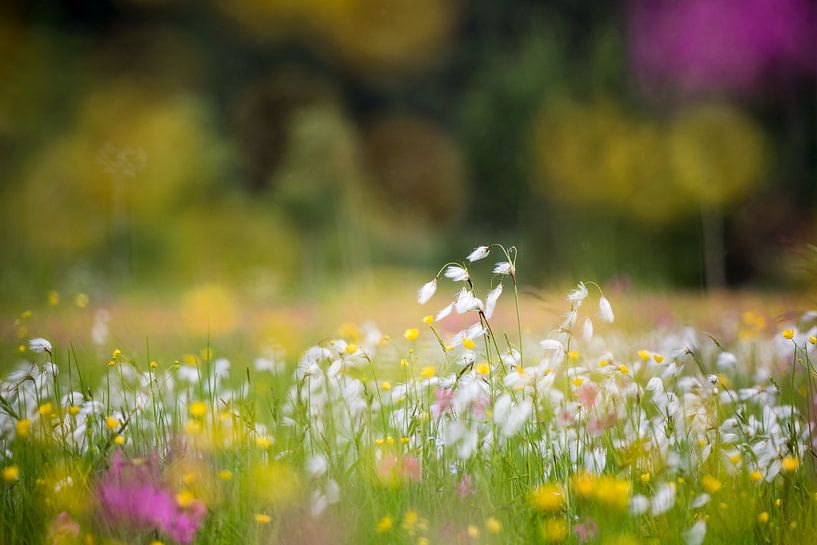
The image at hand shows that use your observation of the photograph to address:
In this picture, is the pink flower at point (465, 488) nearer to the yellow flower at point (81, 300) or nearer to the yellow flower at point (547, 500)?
the yellow flower at point (547, 500)

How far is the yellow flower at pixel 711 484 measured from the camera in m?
1.80

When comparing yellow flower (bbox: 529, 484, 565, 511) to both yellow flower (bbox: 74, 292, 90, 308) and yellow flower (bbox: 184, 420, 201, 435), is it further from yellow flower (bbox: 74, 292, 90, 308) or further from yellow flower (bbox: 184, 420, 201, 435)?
yellow flower (bbox: 74, 292, 90, 308)

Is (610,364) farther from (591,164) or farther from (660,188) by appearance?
(591,164)

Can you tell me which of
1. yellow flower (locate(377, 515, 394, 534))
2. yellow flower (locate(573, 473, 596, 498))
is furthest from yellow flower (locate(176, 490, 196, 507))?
yellow flower (locate(573, 473, 596, 498))

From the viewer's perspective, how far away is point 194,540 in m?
1.69

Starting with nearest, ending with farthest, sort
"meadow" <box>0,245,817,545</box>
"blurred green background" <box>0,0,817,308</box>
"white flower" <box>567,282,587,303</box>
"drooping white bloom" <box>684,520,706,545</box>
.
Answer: "drooping white bloom" <box>684,520,706,545</box>, "meadow" <box>0,245,817,545</box>, "white flower" <box>567,282,587,303</box>, "blurred green background" <box>0,0,817,308</box>

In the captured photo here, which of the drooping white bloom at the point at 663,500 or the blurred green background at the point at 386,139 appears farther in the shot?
the blurred green background at the point at 386,139

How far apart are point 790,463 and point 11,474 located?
84.5 inches

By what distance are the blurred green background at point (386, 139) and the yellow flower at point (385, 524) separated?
5755 millimetres

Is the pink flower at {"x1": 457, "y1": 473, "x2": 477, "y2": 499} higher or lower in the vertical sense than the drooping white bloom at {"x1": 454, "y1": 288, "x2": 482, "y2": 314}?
lower

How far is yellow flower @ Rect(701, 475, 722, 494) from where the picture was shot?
1.80 meters

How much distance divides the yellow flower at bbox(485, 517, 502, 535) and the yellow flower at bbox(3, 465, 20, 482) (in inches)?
50.3

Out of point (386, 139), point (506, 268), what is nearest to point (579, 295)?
point (506, 268)

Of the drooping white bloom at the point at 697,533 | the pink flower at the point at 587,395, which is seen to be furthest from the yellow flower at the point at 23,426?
the drooping white bloom at the point at 697,533
